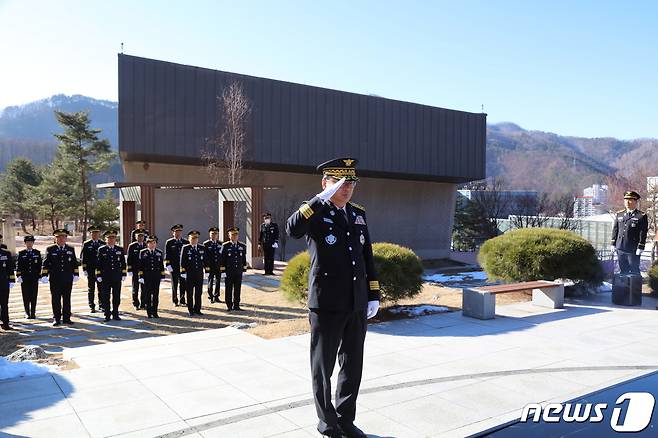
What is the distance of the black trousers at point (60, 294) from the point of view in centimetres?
966

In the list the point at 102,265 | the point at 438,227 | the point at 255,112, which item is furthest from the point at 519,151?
the point at 102,265

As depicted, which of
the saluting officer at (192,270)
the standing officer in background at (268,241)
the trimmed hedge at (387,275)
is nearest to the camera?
the trimmed hedge at (387,275)

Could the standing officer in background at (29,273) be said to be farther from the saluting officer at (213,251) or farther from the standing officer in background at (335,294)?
the standing officer in background at (335,294)

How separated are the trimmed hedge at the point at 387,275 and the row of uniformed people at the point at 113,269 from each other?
259 centimetres

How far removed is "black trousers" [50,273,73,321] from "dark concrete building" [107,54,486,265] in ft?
20.0

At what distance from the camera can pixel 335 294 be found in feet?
12.0

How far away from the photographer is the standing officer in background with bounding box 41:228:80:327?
9698mm

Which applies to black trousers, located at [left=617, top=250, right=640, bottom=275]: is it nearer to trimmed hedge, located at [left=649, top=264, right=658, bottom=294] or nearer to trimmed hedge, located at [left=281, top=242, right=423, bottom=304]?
trimmed hedge, located at [left=649, top=264, right=658, bottom=294]

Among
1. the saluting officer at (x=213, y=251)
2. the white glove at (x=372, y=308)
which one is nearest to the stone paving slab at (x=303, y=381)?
the white glove at (x=372, y=308)

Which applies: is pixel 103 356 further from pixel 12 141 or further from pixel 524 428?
pixel 12 141

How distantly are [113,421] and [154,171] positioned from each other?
17.5 metres

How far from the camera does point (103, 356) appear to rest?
20.2ft

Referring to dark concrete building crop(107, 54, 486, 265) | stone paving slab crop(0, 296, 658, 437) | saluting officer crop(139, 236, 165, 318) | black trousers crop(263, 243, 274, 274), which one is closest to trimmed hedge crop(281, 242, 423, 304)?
stone paving slab crop(0, 296, 658, 437)

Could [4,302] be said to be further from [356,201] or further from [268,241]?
[356,201]
